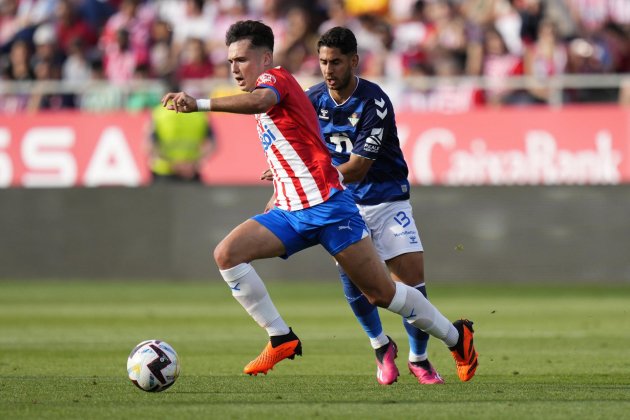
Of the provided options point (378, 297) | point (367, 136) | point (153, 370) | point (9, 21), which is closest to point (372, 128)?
point (367, 136)

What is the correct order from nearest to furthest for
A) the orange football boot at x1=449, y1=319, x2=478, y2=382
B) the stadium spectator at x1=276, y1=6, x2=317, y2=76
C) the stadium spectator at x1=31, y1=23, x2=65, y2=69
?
the orange football boot at x1=449, y1=319, x2=478, y2=382, the stadium spectator at x1=276, y1=6, x2=317, y2=76, the stadium spectator at x1=31, y1=23, x2=65, y2=69

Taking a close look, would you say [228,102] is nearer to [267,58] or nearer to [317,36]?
[267,58]

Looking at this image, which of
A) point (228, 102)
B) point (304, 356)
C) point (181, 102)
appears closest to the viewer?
point (181, 102)

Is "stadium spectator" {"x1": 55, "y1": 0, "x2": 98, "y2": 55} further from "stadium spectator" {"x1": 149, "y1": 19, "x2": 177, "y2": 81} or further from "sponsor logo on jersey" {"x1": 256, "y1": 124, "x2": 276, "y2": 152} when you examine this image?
"sponsor logo on jersey" {"x1": 256, "y1": 124, "x2": 276, "y2": 152}

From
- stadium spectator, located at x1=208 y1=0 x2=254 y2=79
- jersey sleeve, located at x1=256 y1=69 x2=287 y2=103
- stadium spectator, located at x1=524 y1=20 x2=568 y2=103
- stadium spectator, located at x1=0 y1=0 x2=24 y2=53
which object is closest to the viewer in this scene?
jersey sleeve, located at x1=256 y1=69 x2=287 y2=103

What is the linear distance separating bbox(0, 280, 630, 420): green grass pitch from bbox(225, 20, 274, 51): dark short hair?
7.23 feet

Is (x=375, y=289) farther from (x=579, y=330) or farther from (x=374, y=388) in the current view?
(x=579, y=330)

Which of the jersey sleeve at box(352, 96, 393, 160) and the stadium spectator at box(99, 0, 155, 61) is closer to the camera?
the jersey sleeve at box(352, 96, 393, 160)

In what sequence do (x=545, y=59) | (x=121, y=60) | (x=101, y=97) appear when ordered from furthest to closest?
(x=121, y=60)
(x=101, y=97)
(x=545, y=59)

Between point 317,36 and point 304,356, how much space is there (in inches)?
425

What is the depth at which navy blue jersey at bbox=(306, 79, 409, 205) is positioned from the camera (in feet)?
28.7

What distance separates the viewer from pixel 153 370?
7.95 meters

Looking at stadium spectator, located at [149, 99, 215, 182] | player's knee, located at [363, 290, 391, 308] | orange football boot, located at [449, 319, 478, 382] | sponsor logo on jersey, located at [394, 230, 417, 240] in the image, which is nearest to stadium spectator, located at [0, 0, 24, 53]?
stadium spectator, located at [149, 99, 215, 182]

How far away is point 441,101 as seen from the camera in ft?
62.1
